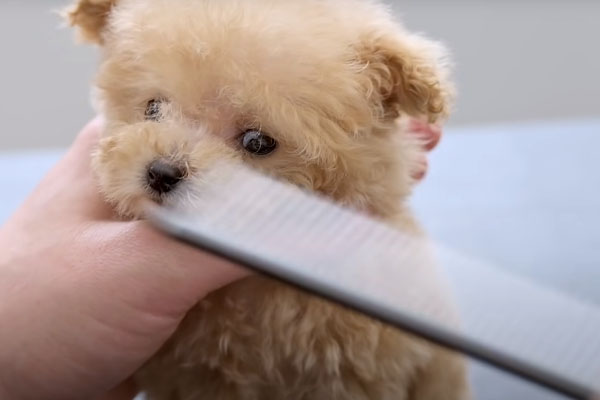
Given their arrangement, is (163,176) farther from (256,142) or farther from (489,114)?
(489,114)

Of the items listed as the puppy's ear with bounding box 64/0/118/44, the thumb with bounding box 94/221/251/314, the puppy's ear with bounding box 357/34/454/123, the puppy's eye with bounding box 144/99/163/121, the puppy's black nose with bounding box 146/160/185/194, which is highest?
the puppy's ear with bounding box 357/34/454/123

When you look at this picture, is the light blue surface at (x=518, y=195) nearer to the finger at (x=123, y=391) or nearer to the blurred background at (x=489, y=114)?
the blurred background at (x=489, y=114)

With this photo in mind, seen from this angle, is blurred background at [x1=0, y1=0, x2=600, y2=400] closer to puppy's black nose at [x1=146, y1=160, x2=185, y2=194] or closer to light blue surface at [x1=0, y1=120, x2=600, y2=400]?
light blue surface at [x1=0, y1=120, x2=600, y2=400]

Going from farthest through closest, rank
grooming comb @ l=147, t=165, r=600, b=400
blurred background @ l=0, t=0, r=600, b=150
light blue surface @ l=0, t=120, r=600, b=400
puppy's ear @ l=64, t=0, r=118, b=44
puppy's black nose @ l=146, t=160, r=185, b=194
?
blurred background @ l=0, t=0, r=600, b=150 → light blue surface @ l=0, t=120, r=600, b=400 → puppy's ear @ l=64, t=0, r=118, b=44 → puppy's black nose @ l=146, t=160, r=185, b=194 → grooming comb @ l=147, t=165, r=600, b=400

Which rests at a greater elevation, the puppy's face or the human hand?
the puppy's face

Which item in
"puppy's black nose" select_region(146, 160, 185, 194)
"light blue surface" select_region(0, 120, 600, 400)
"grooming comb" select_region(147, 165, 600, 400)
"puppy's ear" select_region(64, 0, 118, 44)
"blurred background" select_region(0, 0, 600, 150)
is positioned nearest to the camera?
"grooming comb" select_region(147, 165, 600, 400)

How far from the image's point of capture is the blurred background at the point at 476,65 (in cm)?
167

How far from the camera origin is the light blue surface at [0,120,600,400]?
1077 millimetres

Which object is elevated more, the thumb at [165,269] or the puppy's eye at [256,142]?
the puppy's eye at [256,142]

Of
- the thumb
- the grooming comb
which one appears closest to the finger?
the thumb

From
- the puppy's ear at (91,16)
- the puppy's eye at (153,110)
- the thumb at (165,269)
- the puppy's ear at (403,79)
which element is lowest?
the thumb at (165,269)

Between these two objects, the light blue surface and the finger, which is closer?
the finger

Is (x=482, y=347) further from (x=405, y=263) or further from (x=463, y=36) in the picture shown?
(x=463, y=36)

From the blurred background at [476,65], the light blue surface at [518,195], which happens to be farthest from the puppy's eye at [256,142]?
→ the blurred background at [476,65]
